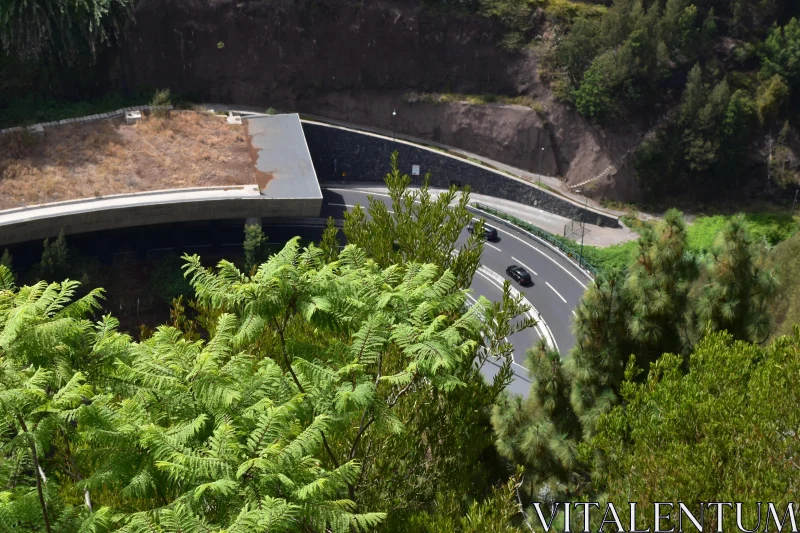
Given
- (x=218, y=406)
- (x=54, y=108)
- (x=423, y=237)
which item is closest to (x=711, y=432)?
(x=218, y=406)

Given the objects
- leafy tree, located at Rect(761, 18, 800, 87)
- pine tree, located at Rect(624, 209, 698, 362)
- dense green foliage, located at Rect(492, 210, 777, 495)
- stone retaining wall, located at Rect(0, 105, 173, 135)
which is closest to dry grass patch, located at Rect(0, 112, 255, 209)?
stone retaining wall, located at Rect(0, 105, 173, 135)

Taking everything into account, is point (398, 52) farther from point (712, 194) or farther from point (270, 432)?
point (270, 432)

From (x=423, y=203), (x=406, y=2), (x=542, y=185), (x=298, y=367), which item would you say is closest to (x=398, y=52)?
(x=406, y=2)

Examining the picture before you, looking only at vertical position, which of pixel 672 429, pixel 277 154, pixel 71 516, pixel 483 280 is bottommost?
pixel 483 280

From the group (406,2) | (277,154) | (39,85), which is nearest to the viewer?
(277,154)

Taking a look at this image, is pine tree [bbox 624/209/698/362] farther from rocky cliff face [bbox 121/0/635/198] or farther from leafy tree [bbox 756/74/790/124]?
leafy tree [bbox 756/74/790/124]

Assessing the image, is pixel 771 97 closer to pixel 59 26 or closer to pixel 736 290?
pixel 736 290
